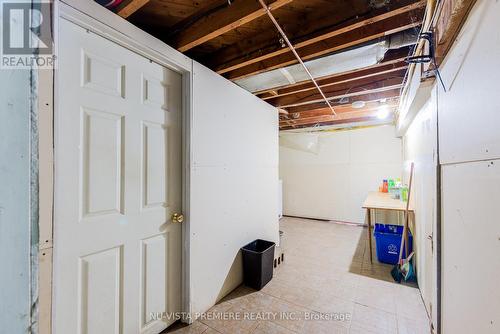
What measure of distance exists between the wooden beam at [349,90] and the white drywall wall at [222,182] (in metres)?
0.48

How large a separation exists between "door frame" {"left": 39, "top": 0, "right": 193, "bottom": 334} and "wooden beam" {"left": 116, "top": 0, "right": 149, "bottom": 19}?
0.04 metres

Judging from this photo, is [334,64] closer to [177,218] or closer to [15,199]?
[177,218]

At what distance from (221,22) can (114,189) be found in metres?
1.35

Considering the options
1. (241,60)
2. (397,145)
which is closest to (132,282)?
(241,60)

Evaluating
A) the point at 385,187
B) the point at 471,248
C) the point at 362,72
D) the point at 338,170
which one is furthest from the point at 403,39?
the point at 338,170

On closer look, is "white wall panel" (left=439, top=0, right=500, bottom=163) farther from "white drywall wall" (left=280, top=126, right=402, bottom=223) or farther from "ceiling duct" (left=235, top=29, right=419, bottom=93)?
"white drywall wall" (left=280, top=126, right=402, bottom=223)

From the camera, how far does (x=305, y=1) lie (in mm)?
1523

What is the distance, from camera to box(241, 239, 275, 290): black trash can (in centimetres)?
233

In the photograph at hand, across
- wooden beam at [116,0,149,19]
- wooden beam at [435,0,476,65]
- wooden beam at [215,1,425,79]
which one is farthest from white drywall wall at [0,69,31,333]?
wooden beam at [435,0,476,65]

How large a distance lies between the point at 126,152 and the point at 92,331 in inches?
43.5

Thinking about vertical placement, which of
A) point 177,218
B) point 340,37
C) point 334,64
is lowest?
point 177,218

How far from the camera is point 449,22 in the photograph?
38.1 inches

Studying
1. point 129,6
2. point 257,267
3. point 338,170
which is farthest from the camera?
point 338,170

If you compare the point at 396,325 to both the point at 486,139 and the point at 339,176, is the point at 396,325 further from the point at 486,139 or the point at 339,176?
the point at 339,176
